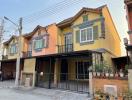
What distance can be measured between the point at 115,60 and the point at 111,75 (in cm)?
788

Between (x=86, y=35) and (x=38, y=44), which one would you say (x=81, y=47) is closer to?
(x=86, y=35)

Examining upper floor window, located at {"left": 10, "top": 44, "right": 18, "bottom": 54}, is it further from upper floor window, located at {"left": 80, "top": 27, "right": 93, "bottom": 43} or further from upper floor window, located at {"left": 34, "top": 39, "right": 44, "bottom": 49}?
upper floor window, located at {"left": 80, "top": 27, "right": 93, "bottom": 43}

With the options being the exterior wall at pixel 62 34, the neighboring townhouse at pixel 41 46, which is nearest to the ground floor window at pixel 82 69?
the neighboring townhouse at pixel 41 46

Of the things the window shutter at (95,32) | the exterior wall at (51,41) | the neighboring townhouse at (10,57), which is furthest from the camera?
the neighboring townhouse at (10,57)

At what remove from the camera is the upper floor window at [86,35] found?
53.2 ft

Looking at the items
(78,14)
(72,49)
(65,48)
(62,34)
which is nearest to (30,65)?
(65,48)

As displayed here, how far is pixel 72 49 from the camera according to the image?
1789 cm

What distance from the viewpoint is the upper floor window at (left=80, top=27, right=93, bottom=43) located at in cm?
1620

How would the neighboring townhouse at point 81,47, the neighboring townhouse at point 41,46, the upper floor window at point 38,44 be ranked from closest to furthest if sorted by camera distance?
the neighboring townhouse at point 81,47 → the neighboring townhouse at point 41,46 → the upper floor window at point 38,44

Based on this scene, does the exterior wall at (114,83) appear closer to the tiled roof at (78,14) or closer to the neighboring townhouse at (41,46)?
the tiled roof at (78,14)

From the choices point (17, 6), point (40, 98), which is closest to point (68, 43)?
point (17, 6)

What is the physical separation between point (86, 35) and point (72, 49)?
7.76 feet

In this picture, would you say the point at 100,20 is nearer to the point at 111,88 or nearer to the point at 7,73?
the point at 111,88

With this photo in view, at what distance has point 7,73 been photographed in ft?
85.5
